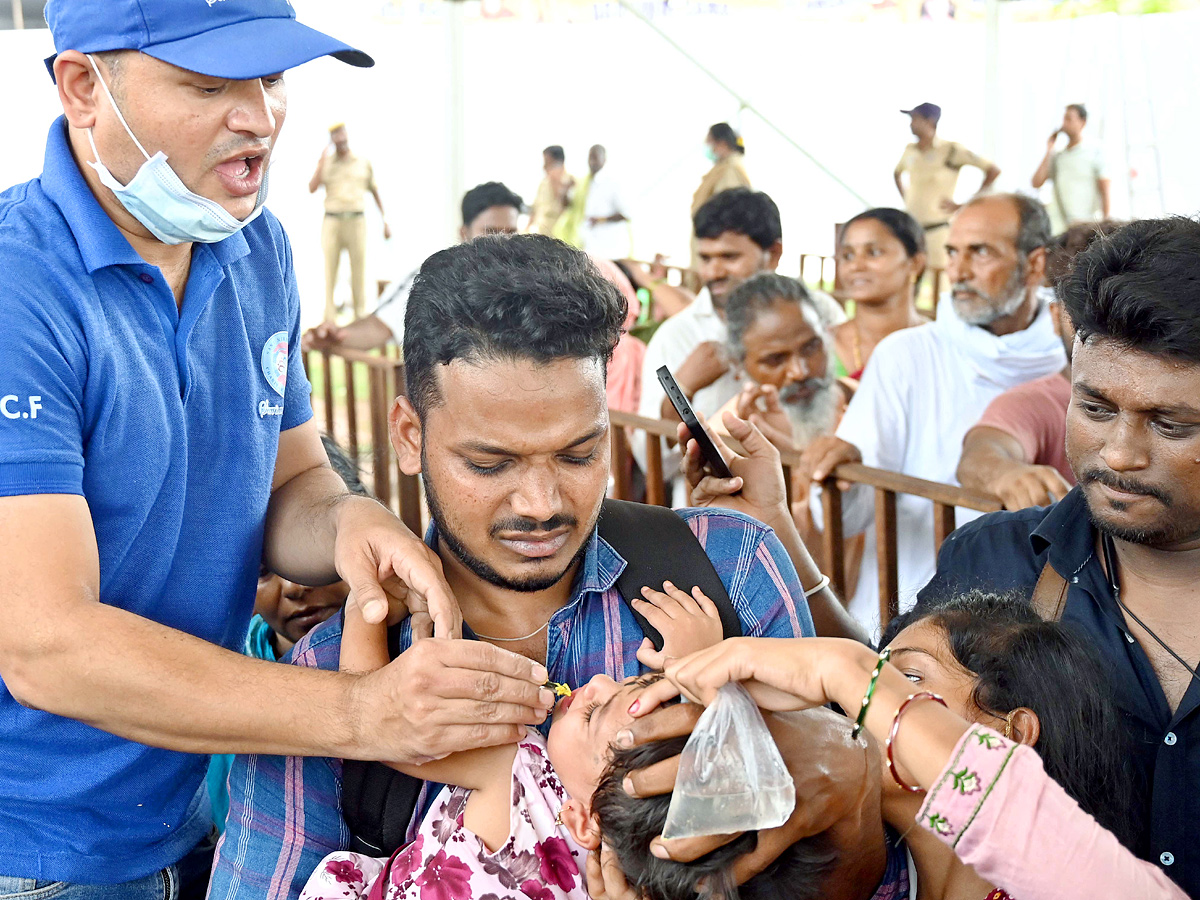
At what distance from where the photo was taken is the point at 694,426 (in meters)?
2.31

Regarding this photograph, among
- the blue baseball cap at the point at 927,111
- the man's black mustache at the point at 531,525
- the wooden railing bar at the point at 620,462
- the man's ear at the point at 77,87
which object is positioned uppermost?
the blue baseball cap at the point at 927,111

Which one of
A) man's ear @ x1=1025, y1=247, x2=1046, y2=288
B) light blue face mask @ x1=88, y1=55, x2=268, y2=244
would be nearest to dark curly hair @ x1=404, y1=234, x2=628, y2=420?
light blue face mask @ x1=88, y1=55, x2=268, y2=244

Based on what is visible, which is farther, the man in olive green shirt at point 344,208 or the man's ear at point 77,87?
the man in olive green shirt at point 344,208

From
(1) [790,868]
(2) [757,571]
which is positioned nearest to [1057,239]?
(2) [757,571]

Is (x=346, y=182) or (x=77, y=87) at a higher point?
(x=77, y=87)

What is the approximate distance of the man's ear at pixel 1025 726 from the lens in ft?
5.35

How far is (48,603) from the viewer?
148cm

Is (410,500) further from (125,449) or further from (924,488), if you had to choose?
(125,449)

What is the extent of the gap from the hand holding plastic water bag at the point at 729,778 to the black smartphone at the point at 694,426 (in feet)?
2.60

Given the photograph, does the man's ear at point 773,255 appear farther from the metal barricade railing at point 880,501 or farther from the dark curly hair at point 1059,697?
the dark curly hair at point 1059,697

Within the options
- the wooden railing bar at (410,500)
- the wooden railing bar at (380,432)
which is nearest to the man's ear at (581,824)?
the wooden railing bar at (410,500)

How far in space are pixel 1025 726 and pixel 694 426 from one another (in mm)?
908

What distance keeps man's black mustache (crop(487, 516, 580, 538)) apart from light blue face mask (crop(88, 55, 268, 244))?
2.06ft

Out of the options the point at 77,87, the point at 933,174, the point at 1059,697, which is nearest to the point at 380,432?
the point at 77,87
